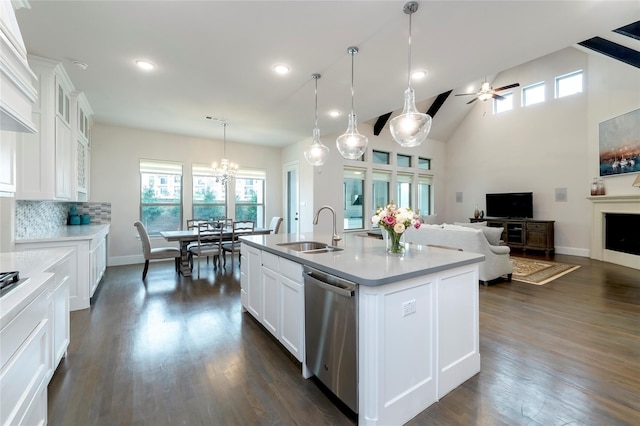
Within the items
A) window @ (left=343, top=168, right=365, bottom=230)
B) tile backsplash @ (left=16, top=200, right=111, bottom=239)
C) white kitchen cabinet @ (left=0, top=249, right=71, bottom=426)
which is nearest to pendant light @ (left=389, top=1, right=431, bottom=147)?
white kitchen cabinet @ (left=0, top=249, right=71, bottom=426)

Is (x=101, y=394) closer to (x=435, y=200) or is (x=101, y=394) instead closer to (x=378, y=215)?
(x=378, y=215)

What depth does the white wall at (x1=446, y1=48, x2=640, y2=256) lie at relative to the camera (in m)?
6.01

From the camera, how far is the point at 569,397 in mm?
1799

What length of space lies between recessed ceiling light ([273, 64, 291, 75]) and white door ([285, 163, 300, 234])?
3699 mm

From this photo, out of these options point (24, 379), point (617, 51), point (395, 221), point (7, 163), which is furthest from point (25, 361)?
point (617, 51)

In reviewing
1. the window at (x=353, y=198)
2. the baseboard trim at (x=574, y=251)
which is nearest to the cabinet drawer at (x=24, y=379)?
the window at (x=353, y=198)

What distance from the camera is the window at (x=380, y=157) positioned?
7.83 m

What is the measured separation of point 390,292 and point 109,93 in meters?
4.66

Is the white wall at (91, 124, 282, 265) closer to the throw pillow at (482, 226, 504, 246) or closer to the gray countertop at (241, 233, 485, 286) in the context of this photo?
the gray countertop at (241, 233, 485, 286)

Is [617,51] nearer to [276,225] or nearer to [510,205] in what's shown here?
[510,205]

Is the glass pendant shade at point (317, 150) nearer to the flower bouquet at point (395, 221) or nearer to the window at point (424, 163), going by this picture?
the flower bouquet at point (395, 221)

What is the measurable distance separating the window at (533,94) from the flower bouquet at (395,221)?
296 inches

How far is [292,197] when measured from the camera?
24.2 feet

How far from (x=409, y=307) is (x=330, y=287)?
1.58 feet
